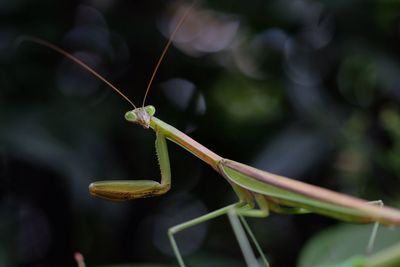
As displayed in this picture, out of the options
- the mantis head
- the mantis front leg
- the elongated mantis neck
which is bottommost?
the mantis front leg

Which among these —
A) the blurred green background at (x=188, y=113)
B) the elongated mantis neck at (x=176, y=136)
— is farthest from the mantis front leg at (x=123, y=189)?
the blurred green background at (x=188, y=113)

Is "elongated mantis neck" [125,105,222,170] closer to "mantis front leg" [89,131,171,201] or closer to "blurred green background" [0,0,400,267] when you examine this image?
"mantis front leg" [89,131,171,201]

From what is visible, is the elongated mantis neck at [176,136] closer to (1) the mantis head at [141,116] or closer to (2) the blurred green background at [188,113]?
(1) the mantis head at [141,116]

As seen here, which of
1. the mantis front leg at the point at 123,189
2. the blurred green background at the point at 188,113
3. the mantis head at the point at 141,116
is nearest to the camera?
the mantis front leg at the point at 123,189

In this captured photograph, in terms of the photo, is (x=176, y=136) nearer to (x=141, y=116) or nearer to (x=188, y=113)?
(x=141, y=116)

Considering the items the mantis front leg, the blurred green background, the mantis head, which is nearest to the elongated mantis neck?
the mantis head

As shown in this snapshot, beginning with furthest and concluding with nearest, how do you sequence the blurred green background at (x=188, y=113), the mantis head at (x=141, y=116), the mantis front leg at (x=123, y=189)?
the blurred green background at (x=188, y=113) < the mantis head at (x=141, y=116) < the mantis front leg at (x=123, y=189)

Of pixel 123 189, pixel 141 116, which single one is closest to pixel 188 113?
pixel 141 116

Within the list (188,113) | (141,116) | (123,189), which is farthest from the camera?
(188,113)
